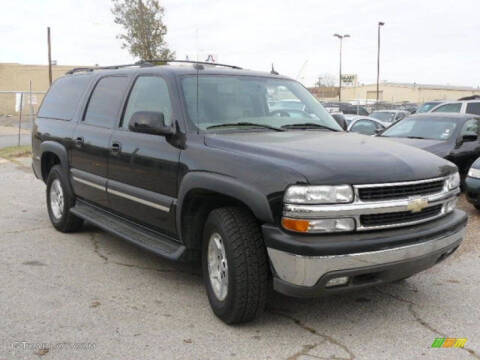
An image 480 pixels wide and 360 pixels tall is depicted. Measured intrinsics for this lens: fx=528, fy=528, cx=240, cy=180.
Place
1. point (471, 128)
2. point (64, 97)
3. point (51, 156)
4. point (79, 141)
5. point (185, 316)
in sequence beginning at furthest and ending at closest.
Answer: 1. point (471, 128)
2. point (51, 156)
3. point (64, 97)
4. point (79, 141)
5. point (185, 316)

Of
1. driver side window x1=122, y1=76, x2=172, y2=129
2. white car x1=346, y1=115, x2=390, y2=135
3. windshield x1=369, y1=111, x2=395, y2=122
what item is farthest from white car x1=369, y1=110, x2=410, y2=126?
driver side window x1=122, y1=76, x2=172, y2=129

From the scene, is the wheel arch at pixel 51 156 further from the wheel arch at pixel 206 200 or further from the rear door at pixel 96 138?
the wheel arch at pixel 206 200

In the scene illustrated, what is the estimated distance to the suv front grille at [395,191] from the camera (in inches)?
131

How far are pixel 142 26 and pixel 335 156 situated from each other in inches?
1042

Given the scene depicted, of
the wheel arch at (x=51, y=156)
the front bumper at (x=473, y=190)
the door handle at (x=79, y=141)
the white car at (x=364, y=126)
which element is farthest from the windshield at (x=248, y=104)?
the white car at (x=364, y=126)

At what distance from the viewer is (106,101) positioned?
5434 mm

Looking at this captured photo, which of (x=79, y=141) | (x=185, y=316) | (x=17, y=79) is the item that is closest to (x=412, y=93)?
(x=17, y=79)

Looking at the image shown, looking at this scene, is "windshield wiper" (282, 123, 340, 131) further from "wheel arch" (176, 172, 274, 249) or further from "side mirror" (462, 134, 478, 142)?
"side mirror" (462, 134, 478, 142)

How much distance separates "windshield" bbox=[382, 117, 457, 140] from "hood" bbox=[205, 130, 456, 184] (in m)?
5.27

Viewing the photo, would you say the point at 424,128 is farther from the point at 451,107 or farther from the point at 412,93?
the point at 412,93

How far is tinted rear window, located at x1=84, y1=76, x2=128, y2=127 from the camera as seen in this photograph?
17.0ft

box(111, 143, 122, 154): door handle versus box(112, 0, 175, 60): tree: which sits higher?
box(112, 0, 175, 60): tree

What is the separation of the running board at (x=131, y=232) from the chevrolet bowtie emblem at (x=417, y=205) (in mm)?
1740

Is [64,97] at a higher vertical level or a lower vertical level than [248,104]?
higher
